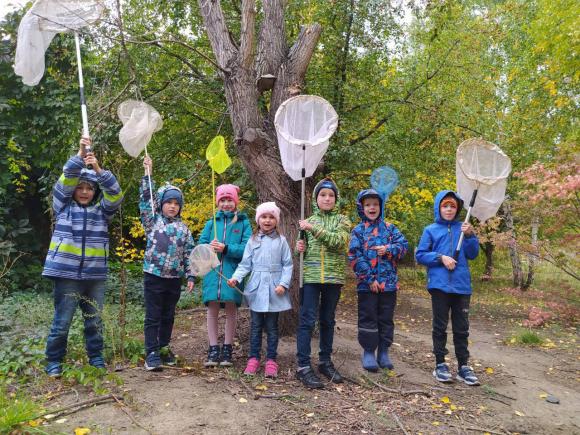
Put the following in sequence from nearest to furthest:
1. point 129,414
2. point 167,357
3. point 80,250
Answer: point 129,414 < point 80,250 < point 167,357

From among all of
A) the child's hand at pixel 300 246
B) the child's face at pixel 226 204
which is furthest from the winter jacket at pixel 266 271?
the child's face at pixel 226 204

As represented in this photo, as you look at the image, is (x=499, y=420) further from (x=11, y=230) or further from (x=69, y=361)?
(x=11, y=230)

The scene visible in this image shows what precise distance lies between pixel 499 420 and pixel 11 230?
8268 millimetres

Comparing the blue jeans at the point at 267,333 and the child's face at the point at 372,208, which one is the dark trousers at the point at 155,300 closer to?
the blue jeans at the point at 267,333

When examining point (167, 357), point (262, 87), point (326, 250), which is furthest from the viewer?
point (262, 87)

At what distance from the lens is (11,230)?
8227 mm

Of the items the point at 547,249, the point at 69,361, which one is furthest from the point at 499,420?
the point at 547,249

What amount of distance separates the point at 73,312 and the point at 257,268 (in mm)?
1557

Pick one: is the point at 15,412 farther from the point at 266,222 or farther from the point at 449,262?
the point at 449,262

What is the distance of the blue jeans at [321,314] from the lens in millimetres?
3838

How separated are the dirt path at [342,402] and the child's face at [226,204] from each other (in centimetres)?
144

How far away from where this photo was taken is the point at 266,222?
3.99 metres

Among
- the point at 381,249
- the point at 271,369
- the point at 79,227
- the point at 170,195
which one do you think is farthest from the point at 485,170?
the point at 79,227

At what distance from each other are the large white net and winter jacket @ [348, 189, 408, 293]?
3.01m
